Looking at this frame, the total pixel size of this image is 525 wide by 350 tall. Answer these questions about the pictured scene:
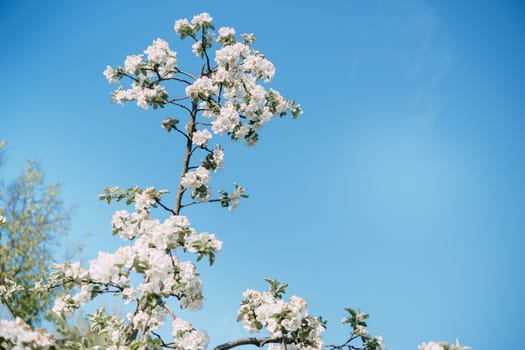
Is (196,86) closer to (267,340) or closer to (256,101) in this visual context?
(256,101)

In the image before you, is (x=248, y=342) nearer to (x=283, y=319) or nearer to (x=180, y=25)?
(x=283, y=319)

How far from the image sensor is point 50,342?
3.08m

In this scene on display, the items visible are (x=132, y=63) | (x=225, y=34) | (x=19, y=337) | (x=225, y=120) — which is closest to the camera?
(x=19, y=337)

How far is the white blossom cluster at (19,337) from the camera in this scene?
286cm

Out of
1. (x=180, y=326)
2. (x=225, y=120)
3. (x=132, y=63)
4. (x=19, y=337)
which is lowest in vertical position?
(x=19, y=337)

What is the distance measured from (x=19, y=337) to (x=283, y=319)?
2.48 m

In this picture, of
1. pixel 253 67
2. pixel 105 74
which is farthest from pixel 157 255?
pixel 105 74

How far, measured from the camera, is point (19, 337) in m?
2.88

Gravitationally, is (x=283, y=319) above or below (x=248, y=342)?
above

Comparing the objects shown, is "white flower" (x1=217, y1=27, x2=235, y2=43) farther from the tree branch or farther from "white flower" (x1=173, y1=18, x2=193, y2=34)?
the tree branch

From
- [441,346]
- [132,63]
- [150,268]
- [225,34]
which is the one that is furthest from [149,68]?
[441,346]

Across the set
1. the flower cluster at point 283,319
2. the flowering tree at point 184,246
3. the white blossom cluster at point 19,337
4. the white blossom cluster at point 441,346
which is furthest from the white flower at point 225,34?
the white blossom cluster at point 441,346

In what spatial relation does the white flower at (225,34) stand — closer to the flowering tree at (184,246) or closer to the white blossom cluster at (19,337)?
the flowering tree at (184,246)

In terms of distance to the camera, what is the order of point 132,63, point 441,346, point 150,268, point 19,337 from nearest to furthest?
point 19,337, point 150,268, point 441,346, point 132,63
